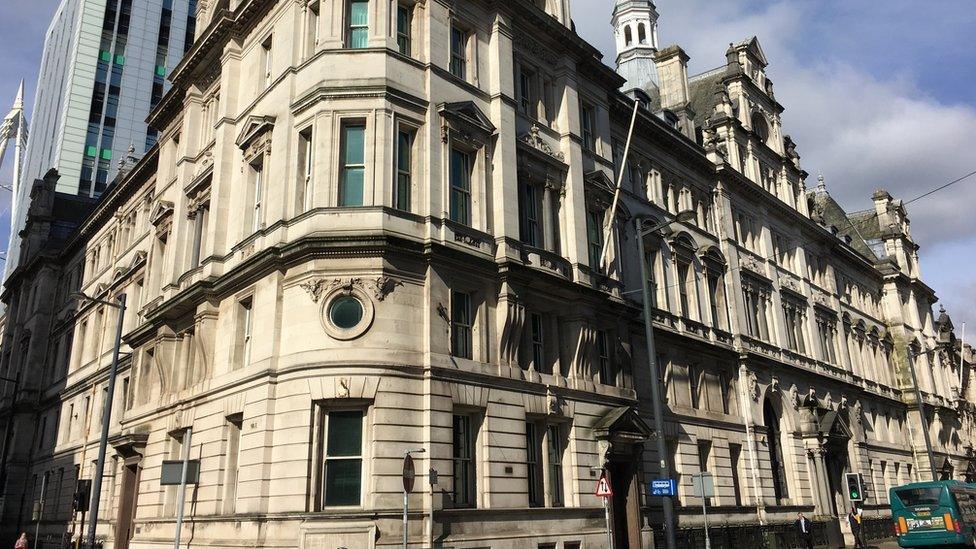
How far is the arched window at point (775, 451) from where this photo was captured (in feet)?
132

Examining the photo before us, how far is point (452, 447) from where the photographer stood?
72.3ft

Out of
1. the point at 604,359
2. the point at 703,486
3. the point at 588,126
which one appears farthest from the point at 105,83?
the point at 703,486

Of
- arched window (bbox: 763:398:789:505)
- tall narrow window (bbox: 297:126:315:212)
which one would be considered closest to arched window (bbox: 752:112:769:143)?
arched window (bbox: 763:398:789:505)

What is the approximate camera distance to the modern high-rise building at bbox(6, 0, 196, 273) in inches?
3305

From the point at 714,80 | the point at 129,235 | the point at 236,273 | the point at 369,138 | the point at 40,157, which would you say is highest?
the point at 40,157

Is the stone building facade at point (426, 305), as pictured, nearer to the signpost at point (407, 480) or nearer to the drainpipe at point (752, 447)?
the drainpipe at point (752, 447)

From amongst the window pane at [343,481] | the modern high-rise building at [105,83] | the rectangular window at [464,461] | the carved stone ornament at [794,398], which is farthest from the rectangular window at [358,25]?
the modern high-rise building at [105,83]

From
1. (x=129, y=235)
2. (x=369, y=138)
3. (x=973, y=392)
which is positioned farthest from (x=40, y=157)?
(x=973, y=392)

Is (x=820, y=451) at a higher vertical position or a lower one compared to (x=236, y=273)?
lower

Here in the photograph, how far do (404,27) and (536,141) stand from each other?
6468mm

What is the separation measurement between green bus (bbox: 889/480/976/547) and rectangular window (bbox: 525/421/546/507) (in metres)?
15.2

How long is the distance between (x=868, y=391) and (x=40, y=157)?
94.8 meters

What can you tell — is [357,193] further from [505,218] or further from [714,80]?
[714,80]

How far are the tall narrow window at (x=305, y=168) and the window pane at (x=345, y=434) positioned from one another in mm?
6563
